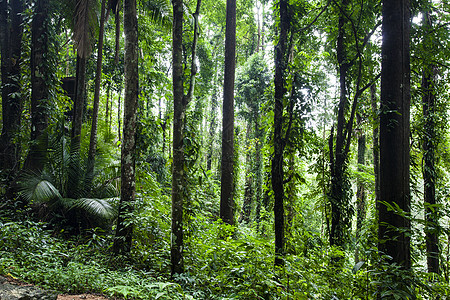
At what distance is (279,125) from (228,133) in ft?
10.7

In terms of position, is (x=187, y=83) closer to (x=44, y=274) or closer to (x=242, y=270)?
(x=242, y=270)

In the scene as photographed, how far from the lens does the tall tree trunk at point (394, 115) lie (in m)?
3.85

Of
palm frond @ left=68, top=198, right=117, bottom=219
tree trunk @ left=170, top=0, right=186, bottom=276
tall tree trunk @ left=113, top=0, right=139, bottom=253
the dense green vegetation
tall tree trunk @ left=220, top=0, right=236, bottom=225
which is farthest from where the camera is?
tall tree trunk @ left=220, top=0, right=236, bottom=225

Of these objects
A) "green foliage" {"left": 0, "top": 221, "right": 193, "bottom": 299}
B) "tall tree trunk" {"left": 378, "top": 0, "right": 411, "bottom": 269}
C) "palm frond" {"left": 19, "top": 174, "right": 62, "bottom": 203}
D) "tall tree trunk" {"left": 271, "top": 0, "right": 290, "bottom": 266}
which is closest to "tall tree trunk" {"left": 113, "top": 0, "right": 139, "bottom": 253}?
"green foliage" {"left": 0, "top": 221, "right": 193, "bottom": 299}

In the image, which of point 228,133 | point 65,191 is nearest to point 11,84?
point 65,191

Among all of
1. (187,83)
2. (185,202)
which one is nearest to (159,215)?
(185,202)

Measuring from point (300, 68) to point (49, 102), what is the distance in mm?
7052

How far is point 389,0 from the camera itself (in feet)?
13.4

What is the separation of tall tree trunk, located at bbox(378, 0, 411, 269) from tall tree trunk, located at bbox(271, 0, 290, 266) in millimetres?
1448

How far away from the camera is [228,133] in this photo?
7.79m

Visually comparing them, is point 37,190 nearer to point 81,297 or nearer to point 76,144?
point 76,144

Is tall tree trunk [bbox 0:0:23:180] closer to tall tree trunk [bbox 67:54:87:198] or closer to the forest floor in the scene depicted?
tall tree trunk [bbox 67:54:87:198]

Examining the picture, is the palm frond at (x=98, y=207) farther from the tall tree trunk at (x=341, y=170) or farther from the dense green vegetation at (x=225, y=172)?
the tall tree trunk at (x=341, y=170)

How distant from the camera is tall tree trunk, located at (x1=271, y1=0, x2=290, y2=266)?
14.7 ft
